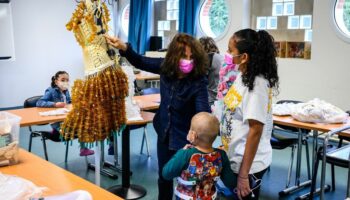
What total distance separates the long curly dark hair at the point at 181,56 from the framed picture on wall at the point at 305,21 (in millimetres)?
3587

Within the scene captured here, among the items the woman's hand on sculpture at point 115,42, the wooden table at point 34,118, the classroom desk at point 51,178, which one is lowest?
the wooden table at point 34,118

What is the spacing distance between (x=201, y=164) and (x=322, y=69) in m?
3.78

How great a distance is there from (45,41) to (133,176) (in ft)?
15.0

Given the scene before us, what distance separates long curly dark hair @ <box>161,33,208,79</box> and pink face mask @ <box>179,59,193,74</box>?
0.02 m

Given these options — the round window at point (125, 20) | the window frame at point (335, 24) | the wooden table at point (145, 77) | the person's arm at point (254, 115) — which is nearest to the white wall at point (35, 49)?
the round window at point (125, 20)

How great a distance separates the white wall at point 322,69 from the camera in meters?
4.82

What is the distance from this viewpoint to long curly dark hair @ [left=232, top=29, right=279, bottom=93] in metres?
1.74

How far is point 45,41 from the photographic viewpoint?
7.39m

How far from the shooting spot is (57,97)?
3.93 meters

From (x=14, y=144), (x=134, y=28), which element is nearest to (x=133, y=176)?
(x=14, y=144)

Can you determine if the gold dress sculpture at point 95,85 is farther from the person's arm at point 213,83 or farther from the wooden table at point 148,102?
the wooden table at point 148,102

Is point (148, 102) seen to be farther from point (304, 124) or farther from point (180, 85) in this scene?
point (180, 85)

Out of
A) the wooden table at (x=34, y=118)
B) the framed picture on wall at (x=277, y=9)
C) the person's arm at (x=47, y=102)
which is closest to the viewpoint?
the wooden table at (x=34, y=118)

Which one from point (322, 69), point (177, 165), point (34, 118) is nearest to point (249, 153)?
point (177, 165)
